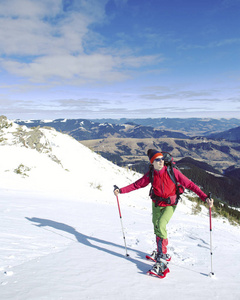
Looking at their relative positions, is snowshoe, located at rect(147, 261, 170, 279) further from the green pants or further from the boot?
the green pants

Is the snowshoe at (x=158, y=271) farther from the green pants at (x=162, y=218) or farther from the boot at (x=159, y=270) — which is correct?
the green pants at (x=162, y=218)

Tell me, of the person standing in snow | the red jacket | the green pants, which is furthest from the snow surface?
the red jacket

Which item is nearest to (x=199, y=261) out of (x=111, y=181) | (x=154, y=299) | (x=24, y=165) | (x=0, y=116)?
(x=154, y=299)

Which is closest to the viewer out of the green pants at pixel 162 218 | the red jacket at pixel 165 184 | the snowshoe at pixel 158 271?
the snowshoe at pixel 158 271

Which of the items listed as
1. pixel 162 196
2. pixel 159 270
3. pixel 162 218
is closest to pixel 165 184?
pixel 162 196

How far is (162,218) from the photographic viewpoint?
496 centimetres

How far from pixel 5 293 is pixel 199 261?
4.63 meters

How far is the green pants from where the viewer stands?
4949 mm

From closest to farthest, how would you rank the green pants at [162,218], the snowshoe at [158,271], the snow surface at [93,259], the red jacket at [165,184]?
the snow surface at [93,259]
the snowshoe at [158,271]
the green pants at [162,218]
the red jacket at [165,184]

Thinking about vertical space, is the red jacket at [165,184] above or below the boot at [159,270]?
above

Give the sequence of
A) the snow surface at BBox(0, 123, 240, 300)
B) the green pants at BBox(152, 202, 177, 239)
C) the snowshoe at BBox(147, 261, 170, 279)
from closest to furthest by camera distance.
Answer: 1. the snow surface at BBox(0, 123, 240, 300)
2. the snowshoe at BBox(147, 261, 170, 279)
3. the green pants at BBox(152, 202, 177, 239)

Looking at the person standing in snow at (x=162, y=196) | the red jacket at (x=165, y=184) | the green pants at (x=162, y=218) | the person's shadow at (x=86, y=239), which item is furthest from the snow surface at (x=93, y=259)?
the red jacket at (x=165, y=184)

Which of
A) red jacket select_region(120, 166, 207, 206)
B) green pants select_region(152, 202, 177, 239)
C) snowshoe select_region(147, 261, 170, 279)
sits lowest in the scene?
snowshoe select_region(147, 261, 170, 279)

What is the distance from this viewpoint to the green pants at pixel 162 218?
195 inches
